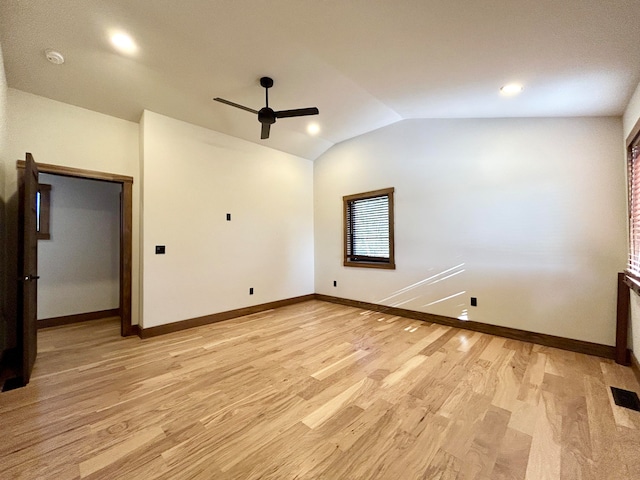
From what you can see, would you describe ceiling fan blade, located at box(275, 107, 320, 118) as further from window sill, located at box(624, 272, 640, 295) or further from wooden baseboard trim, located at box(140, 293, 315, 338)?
window sill, located at box(624, 272, 640, 295)

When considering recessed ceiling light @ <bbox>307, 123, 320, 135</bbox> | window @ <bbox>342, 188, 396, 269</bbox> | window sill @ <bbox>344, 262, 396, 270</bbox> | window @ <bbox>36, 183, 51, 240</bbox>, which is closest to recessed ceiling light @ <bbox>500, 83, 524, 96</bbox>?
window @ <bbox>342, 188, 396, 269</bbox>

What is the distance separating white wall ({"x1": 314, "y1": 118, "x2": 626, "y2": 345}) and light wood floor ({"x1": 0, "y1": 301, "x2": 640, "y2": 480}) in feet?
1.97

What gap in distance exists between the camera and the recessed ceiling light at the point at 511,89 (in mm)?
2436

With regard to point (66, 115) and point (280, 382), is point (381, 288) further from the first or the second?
point (66, 115)

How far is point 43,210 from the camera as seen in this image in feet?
13.1

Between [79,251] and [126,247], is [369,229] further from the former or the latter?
[79,251]

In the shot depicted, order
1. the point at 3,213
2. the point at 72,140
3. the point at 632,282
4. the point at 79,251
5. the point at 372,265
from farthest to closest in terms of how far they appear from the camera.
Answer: the point at 372,265 < the point at 79,251 < the point at 72,140 < the point at 3,213 < the point at 632,282

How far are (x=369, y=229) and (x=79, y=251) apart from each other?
4961mm

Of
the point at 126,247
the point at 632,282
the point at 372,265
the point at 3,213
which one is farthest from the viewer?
the point at 372,265

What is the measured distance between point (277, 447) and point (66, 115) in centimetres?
432

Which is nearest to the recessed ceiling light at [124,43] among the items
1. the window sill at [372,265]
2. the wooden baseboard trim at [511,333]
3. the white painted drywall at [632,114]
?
the window sill at [372,265]

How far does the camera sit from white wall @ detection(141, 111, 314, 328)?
11.4 feet

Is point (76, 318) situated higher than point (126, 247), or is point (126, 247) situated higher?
point (126, 247)

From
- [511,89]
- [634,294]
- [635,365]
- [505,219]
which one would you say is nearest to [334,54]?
[511,89]
